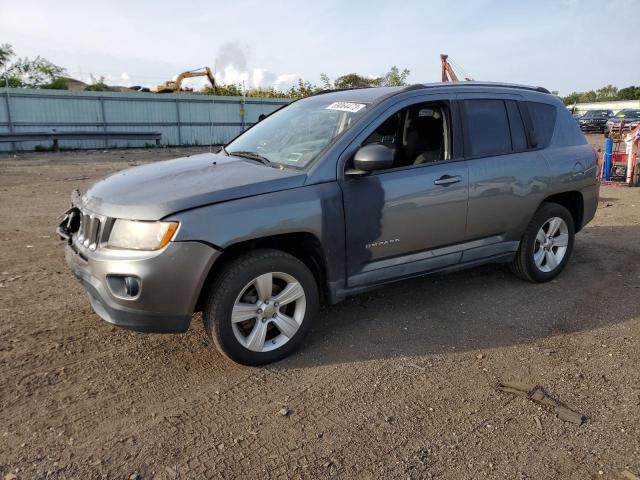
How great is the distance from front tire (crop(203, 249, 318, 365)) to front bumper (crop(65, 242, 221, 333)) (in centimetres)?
17

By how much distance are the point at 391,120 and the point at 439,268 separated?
1284 millimetres

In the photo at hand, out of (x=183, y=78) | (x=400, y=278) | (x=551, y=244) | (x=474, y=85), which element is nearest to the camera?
(x=400, y=278)

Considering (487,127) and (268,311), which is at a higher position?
(487,127)

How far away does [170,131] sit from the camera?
23562 millimetres

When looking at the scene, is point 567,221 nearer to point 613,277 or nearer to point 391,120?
point 613,277

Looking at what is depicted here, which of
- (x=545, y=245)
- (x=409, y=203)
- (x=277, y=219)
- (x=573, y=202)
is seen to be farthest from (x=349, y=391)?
(x=573, y=202)

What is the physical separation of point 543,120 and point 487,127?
2.76 ft

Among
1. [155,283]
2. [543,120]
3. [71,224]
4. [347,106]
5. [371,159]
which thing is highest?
[347,106]

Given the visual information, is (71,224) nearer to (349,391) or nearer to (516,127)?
(349,391)

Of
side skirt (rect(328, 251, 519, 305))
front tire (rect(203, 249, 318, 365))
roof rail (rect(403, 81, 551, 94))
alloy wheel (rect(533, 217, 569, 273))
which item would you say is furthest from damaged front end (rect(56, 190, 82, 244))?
alloy wheel (rect(533, 217, 569, 273))

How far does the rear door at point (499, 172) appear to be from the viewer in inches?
175

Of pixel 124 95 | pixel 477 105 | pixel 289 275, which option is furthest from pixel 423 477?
pixel 124 95

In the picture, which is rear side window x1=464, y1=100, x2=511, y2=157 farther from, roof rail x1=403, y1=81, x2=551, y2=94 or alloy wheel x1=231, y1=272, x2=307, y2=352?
alloy wheel x1=231, y1=272, x2=307, y2=352

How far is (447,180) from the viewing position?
4199 mm
